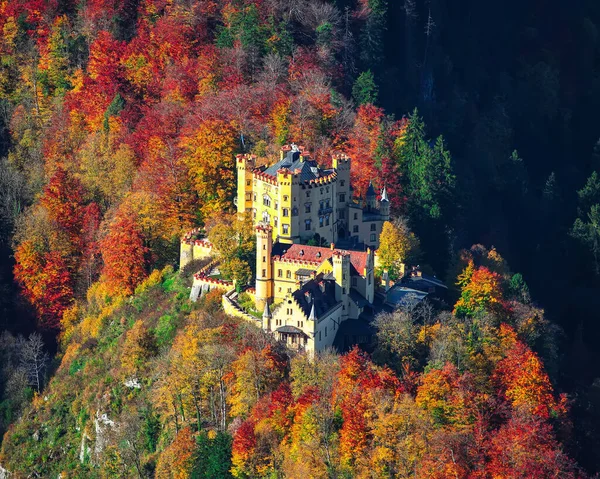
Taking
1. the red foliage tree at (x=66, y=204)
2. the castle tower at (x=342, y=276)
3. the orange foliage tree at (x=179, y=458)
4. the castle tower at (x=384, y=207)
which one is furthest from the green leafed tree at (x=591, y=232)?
the orange foliage tree at (x=179, y=458)

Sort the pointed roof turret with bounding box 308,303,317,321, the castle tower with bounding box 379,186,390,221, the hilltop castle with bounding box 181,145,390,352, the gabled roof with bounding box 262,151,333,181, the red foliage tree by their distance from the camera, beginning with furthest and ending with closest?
the red foliage tree, the castle tower with bounding box 379,186,390,221, the gabled roof with bounding box 262,151,333,181, the hilltop castle with bounding box 181,145,390,352, the pointed roof turret with bounding box 308,303,317,321

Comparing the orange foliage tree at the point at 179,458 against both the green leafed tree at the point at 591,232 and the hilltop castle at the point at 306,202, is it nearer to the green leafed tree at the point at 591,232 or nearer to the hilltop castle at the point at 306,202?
the hilltop castle at the point at 306,202

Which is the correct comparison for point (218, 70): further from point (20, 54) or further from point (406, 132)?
point (20, 54)

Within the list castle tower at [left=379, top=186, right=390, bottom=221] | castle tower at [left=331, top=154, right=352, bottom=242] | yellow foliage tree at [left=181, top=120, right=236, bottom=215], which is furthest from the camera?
yellow foliage tree at [left=181, top=120, right=236, bottom=215]

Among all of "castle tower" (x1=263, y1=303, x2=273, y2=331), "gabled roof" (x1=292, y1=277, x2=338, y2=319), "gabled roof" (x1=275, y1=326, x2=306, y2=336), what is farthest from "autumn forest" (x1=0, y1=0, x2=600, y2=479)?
"gabled roof" (x1=292, y1=277, x2=338, y2=319)

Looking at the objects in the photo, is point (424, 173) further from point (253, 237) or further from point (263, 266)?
point (263, 266)

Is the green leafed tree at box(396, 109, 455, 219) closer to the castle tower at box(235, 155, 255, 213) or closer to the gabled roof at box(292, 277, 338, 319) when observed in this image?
the castle tower at box(235, 155, 255, 213)
